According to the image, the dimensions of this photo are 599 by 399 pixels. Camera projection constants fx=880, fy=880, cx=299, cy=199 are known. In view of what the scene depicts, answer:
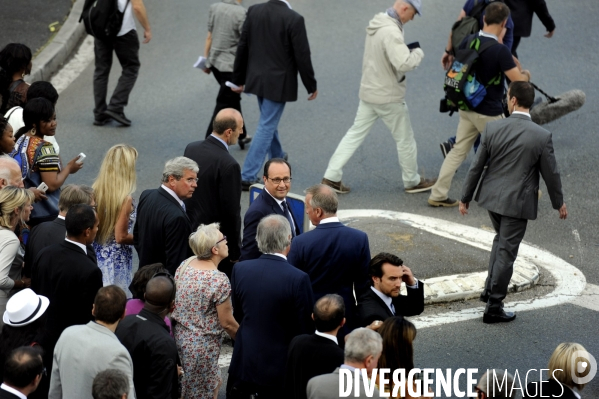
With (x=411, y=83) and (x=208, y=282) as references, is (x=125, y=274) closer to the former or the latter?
(x=208, y=282)

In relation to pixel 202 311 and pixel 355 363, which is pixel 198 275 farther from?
pixel 355 363

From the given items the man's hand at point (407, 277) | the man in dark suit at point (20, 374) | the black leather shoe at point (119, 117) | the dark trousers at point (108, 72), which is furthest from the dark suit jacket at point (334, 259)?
the dark trousers at point (108, 72)

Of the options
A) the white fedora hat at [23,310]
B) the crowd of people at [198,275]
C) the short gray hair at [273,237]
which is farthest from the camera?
the short gray hair at [273,237]

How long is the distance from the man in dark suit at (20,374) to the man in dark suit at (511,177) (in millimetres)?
4027

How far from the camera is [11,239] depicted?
18.6 ft

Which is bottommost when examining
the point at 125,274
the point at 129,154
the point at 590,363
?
the point at 125,274

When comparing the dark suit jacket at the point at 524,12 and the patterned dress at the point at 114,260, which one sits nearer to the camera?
the patterned dress at the point at 114,260

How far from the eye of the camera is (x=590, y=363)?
520 centimetres

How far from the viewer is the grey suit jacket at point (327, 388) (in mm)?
4450

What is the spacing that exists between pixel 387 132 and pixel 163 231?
18.0 feet

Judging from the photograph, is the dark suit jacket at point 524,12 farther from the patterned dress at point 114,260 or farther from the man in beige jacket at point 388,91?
the patterned dress at point 114,260

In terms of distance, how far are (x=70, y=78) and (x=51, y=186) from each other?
5.94 m

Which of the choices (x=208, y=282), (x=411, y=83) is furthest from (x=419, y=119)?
(x=208, y=282)

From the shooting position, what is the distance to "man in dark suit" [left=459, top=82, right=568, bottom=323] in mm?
7148
